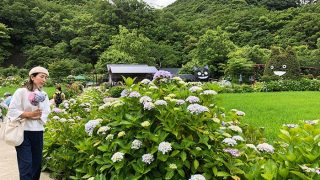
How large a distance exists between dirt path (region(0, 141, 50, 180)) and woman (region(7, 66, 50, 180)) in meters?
0.87

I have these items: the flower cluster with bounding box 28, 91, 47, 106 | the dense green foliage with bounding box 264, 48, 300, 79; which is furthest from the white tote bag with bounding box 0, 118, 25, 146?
the dense green foliage with bounding box 264, 48, 300, 79

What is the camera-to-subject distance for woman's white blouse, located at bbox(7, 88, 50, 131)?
3441mm

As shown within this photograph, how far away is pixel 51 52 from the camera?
1833 inches

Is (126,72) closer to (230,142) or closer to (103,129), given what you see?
(103,129)

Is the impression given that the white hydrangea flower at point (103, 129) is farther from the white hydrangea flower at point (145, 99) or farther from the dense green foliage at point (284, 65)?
the dense green foliage at point (284, 65)

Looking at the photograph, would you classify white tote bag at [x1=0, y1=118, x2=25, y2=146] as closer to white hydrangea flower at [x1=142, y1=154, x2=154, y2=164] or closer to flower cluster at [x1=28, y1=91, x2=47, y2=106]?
flower cluster at [x1=28, y1=91, x2=47, y2=106]

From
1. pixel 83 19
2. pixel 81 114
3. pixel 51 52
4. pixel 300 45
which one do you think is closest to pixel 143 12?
pixel 83 19

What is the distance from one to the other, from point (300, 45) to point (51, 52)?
3235cm

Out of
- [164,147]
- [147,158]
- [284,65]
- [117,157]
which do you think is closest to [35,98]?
[117,157]

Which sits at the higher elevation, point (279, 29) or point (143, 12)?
point (143, 12)

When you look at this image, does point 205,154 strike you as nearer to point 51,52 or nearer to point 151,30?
point 51,52

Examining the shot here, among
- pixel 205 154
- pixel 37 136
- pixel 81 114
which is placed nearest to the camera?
pixel 205 154

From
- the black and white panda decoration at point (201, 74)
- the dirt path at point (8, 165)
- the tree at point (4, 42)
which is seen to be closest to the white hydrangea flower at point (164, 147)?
the dirt path at point (8, 165)

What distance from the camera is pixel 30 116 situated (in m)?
3.46
